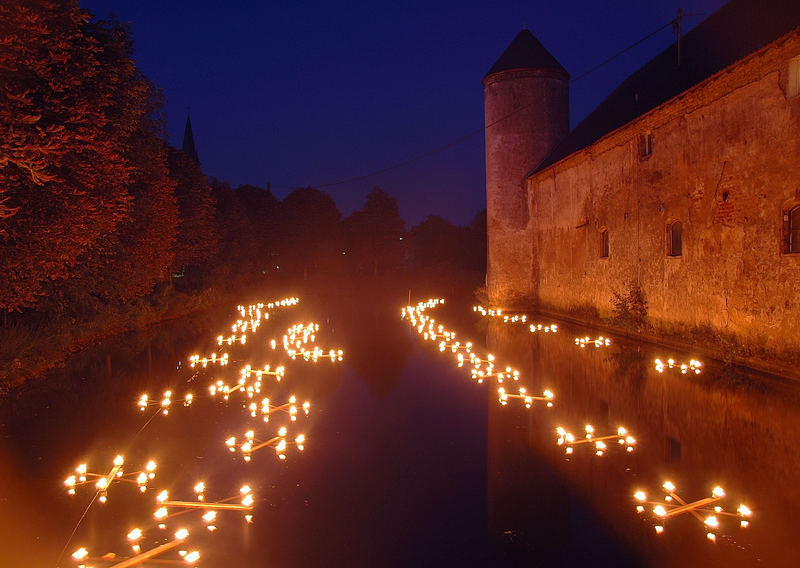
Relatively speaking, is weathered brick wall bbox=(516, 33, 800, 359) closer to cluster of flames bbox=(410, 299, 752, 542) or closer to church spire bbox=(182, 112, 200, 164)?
cluster of flames bbox=(410, 299, 752, 542)

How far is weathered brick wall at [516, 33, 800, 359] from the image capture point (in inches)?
393

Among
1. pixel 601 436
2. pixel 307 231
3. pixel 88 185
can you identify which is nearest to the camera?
pixel 601 436

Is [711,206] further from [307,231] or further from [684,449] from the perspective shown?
[307,231]

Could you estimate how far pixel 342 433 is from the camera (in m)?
6.92

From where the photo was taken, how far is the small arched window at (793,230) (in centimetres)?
980

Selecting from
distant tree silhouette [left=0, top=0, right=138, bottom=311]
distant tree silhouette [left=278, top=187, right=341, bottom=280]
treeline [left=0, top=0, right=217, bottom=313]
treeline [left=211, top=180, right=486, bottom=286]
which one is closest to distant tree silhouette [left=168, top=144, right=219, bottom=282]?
treeline [left=0, top=0, right=217, bottom=313]

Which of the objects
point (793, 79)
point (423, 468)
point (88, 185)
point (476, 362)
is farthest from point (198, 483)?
point (793, 79)

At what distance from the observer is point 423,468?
5.63 m

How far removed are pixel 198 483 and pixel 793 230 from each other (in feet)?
34.3

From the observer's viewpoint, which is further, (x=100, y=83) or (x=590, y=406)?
(x=100, y=83)

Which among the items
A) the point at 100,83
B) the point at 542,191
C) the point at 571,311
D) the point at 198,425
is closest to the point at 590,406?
the point at 198,425

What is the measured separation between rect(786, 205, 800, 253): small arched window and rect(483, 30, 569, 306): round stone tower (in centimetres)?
1378

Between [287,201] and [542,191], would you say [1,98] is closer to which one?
[542,191]

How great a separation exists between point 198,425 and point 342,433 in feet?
6.77
